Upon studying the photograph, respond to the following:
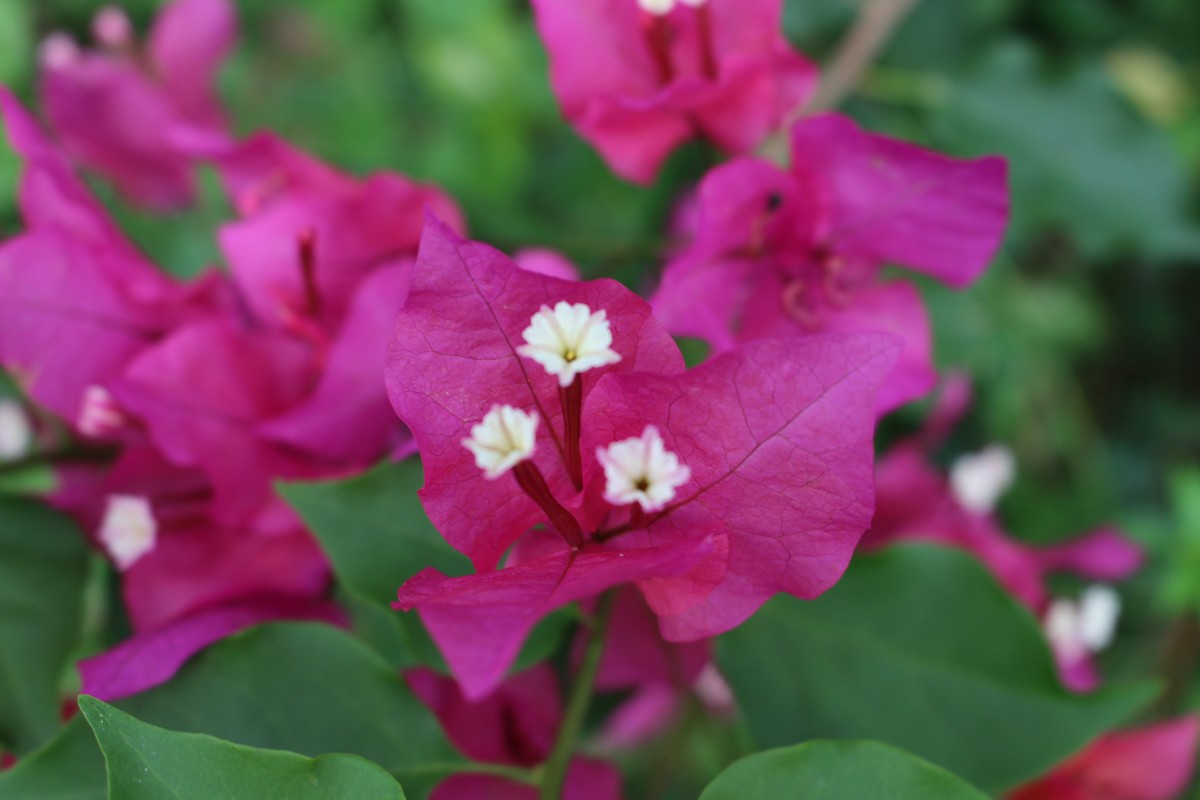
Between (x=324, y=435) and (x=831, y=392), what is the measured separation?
0.87 feet

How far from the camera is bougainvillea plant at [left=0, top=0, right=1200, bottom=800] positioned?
41 cm

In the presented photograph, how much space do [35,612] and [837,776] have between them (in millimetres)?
426

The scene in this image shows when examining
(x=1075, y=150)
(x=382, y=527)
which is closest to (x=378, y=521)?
(x=382, y=527)

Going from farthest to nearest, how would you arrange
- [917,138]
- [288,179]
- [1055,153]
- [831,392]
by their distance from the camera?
[917,138]
[1055,153]
[288,179]
[831,392]

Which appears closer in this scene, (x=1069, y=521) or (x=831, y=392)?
(x=831, y=392)

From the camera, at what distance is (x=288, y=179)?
→ 0.63 meters

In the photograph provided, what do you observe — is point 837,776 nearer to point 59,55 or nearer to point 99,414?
point 99,414

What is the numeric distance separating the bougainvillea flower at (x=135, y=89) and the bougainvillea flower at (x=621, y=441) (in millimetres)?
492

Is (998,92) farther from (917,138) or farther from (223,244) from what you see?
(223,244)

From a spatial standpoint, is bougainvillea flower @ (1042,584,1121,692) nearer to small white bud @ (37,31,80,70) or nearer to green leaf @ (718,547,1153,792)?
green leaf @ (718,547,1153,792)

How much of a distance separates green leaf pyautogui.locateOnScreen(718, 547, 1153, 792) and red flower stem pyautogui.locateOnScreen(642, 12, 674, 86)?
28 centimetres

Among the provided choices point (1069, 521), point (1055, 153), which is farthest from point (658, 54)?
point (1069, 521)

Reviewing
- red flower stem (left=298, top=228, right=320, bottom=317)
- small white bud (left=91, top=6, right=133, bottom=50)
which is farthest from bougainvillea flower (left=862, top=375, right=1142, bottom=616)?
small white bud (left=91, top=6, right=133, bottom=50)

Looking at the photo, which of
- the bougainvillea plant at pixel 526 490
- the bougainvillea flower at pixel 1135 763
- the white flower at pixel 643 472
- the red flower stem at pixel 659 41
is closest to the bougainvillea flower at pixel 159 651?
the bougainvillea plant at pixel 526 490
